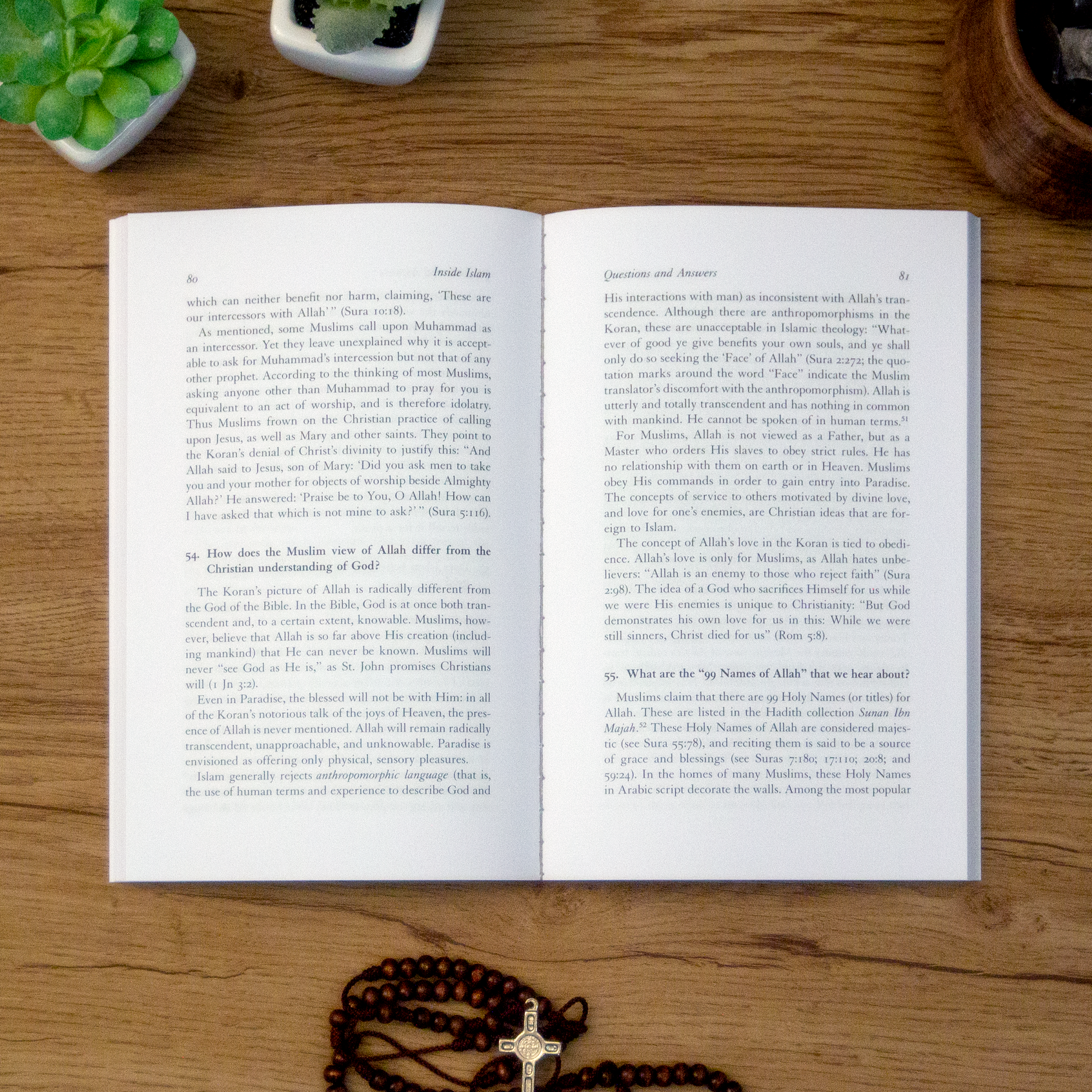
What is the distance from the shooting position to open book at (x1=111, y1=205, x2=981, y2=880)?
1.95 feet

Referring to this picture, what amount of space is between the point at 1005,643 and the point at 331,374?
0.44 metres

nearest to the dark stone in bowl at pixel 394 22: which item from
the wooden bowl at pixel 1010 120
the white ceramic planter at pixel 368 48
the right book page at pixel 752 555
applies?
the white ceramic planter at pixel 368 48

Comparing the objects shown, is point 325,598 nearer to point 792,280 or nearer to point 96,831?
point 96,831

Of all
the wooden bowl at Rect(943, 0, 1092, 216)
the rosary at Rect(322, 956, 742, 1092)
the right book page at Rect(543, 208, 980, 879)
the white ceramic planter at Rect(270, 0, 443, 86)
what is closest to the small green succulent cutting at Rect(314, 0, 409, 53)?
the white ceramic planter at Rect(270, 0, 443, 86)

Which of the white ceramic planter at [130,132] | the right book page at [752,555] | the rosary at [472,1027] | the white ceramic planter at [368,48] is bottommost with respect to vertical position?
the rosary at [472,1027]

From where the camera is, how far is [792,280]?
607mm

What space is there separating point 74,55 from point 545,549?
0.38 m

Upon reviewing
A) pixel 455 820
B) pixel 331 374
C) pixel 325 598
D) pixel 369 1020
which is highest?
pixel 331 374

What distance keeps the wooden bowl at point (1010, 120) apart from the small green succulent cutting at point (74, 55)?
45 centimetres

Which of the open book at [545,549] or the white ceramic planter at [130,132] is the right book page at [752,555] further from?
the white ceramic planter at [130,132]

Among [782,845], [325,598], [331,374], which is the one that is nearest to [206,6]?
[331,374]

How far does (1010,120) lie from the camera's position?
56 cm

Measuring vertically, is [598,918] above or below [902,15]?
below

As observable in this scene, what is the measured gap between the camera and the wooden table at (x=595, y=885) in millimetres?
610
